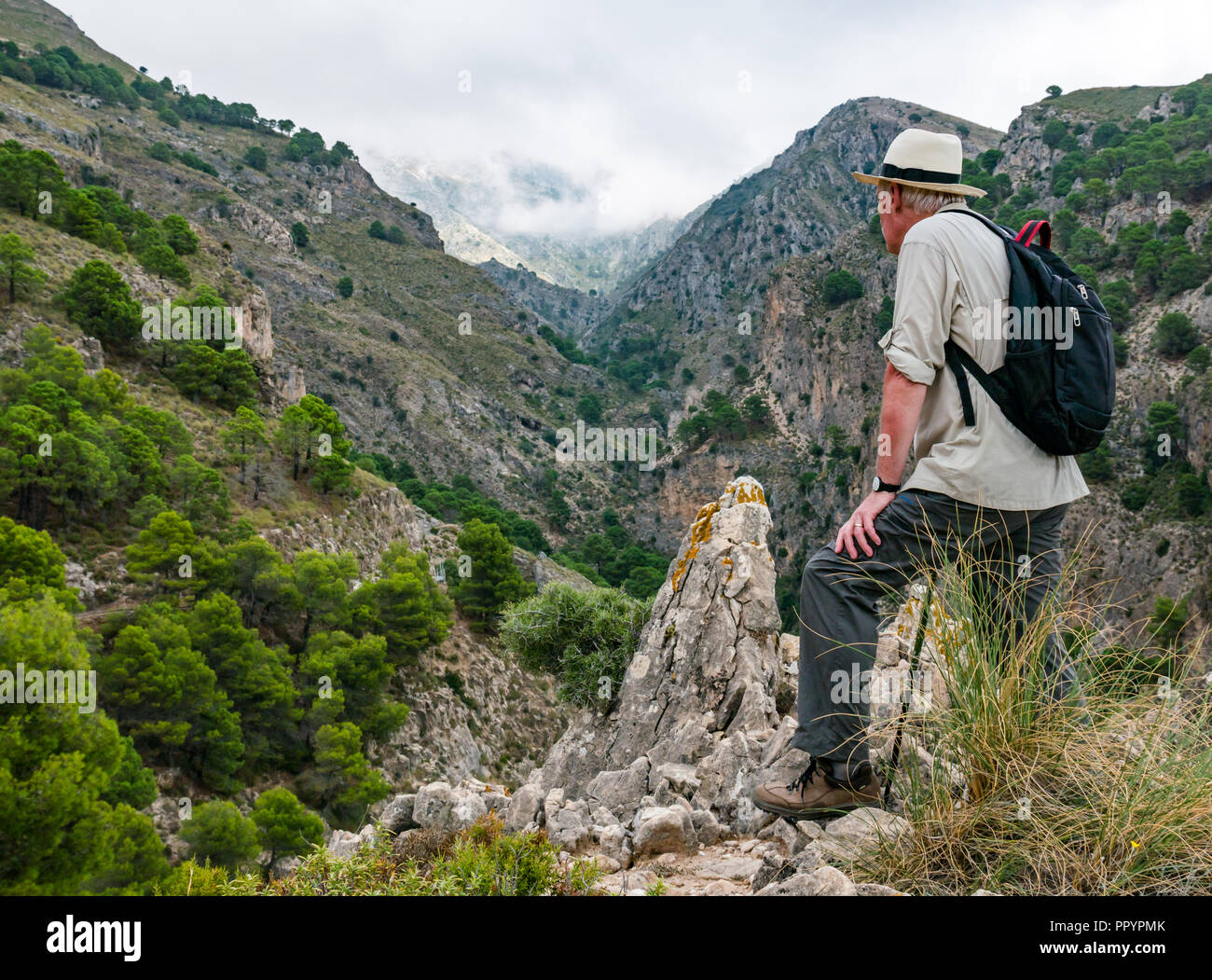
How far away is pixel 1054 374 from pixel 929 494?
2.04 feet

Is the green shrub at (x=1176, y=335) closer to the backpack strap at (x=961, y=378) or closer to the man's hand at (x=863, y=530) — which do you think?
the backpack strap at (x=961, y=378)

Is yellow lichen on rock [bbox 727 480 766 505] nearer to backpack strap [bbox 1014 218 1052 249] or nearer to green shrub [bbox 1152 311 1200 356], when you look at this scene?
backpack strap [bbox 1014 218 1052 249]

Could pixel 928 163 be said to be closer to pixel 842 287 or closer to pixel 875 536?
pixel 875 536

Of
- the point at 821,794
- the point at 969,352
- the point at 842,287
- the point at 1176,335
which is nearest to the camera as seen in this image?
the point at 969,352

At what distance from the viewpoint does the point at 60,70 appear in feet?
293

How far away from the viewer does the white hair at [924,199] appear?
325cm

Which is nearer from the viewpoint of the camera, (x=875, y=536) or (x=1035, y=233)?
(x=875, y=536)

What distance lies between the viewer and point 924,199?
3262 millimetres

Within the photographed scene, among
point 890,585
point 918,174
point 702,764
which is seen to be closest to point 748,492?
point 702,764

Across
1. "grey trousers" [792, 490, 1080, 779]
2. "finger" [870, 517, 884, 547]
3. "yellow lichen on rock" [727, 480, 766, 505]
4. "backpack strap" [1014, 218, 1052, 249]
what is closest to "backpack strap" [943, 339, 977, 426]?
"grey trousers" [792, 490, 1080, 779]

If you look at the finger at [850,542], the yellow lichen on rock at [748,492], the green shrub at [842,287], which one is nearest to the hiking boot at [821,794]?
the finger at [850,542]

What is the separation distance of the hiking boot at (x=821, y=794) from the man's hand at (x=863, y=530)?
95 centimetres

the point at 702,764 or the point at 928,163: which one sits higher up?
the point at 928,163
